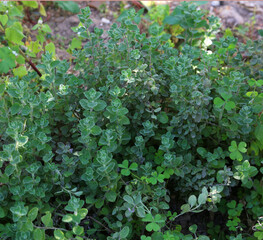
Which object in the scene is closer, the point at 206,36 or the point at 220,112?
the point at 220,112

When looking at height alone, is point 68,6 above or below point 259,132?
below

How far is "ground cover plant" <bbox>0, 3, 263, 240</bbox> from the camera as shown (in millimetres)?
2184

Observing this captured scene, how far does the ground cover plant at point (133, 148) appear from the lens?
2.18 meters

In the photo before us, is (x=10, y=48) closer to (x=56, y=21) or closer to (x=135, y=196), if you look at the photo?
(x=56, y=21)

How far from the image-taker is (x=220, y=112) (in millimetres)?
2514

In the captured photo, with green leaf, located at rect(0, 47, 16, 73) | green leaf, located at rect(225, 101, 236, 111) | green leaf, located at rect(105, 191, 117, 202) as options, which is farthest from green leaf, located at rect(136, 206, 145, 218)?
green leaf, located at rect(0, 47, 16, 73)

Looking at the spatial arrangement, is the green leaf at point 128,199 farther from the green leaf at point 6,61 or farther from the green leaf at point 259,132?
the green leaf at point 6,61

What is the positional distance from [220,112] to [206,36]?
0.80 meters

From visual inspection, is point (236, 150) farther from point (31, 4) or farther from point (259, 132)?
point (31, 4)

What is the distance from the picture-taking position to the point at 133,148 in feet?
7.97

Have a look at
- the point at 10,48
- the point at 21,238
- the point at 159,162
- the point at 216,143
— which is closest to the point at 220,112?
the point at 216,143

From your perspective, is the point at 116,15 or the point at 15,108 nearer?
the point at 15,108

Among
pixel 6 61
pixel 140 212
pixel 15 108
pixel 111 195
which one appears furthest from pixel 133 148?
pixel 6 61

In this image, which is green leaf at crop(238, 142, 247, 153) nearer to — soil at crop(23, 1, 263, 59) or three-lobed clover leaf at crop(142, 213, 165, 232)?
three-lobed clover leaf at crop(142, 213, 165, 232)
